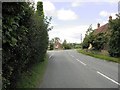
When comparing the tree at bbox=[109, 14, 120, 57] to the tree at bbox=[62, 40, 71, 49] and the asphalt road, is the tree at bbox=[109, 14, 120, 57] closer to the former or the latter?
the asphalt road

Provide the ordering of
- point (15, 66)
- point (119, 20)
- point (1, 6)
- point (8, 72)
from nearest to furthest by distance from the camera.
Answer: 1. point (1, 6)
2. point (8, 72)
3. point (15, 66)
4. point (119, 20)

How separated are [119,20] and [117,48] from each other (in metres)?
3.31

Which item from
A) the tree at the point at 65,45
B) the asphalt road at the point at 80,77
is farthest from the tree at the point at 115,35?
the tree at the point at 65,45

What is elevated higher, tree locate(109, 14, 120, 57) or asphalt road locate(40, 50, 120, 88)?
tree locate(109, 14, 120, 57)

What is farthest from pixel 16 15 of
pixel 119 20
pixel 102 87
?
pixel 119 20

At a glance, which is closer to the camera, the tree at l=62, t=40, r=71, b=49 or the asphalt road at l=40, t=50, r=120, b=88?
the asphalt road at l=40, t=50, r=120, b=88

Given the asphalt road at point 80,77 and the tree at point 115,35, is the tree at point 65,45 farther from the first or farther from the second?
the asphalt road at point 80,77

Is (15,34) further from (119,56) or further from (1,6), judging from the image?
(119,56)

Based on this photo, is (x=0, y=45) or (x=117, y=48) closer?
(x=0, y=45)

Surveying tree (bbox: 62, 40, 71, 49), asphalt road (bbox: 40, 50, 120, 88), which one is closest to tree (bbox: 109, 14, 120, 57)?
asphalt road (bbox: 40, 50, 120, 88)

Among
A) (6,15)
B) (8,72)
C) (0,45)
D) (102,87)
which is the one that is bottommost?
(102,87)

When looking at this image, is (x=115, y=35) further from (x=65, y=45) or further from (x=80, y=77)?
(x=65, y=45)

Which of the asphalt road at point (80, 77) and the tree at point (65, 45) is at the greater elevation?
the tree at point (65, 45)

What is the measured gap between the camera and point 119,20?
1543 inches
